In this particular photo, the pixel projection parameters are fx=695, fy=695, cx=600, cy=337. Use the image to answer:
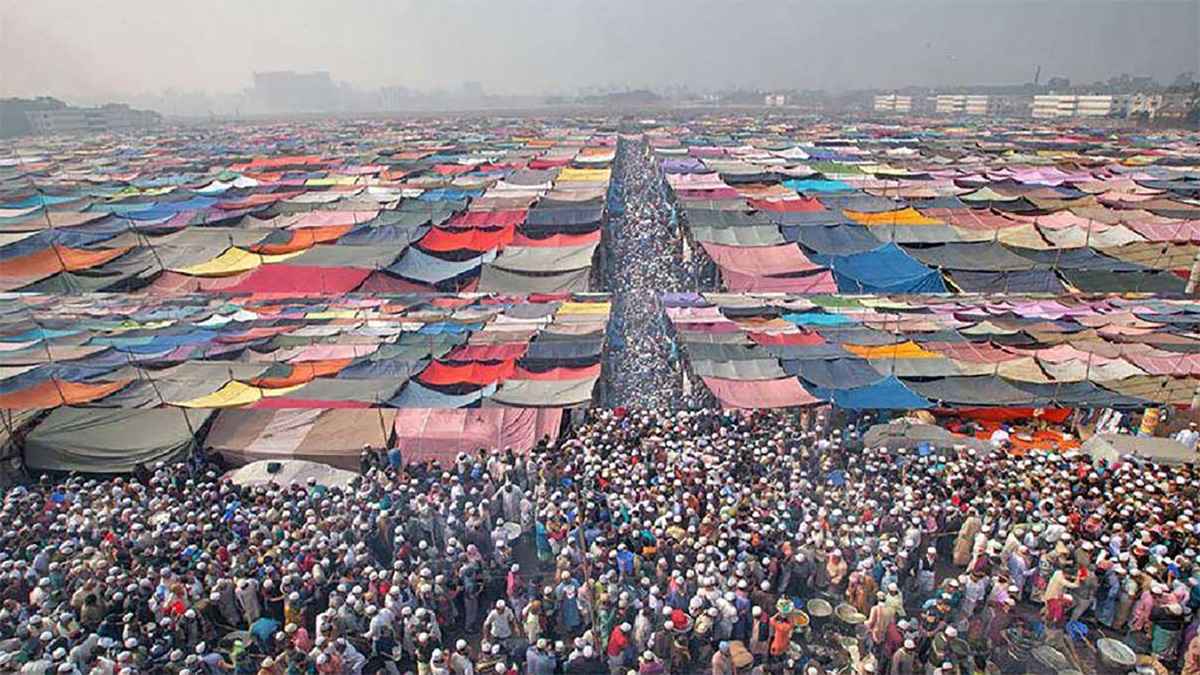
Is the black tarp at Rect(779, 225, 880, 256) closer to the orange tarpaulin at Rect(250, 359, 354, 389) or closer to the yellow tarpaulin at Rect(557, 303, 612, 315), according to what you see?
the yellow tarpaulin at Rect(557, 303, 612, 315)

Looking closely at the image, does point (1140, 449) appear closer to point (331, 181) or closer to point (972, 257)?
point (972, 257)

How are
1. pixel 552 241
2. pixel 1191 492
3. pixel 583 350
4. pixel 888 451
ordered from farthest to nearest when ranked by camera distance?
pixel 552 241, pixel 583 350, pixel 888 451, pixel 1191 492

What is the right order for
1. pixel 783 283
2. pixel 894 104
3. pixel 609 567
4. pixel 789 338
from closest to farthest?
pixel 609 567 → pixel 789 338 → pixel 783 283 → pixel 894 104

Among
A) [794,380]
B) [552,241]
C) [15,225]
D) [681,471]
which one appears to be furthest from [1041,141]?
[15,225]

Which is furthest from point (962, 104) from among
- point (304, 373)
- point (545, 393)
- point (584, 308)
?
point (304, 373)

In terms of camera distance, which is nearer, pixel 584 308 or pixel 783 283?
pixel 584 308

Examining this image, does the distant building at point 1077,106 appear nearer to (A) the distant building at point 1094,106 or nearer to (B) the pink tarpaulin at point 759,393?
(A) the distant building at point 1094,106

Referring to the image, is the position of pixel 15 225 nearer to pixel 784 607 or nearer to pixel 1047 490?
pixel 784 607
